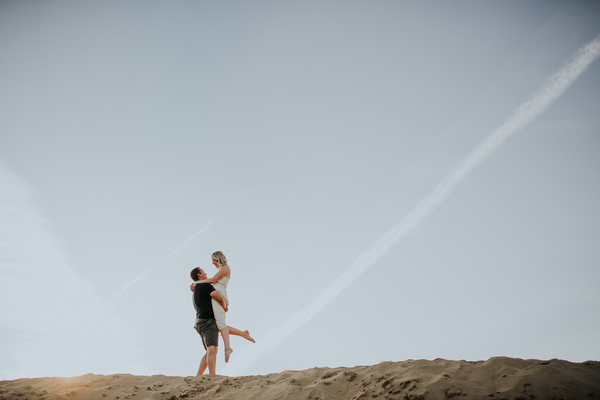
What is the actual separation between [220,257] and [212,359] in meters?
1.79

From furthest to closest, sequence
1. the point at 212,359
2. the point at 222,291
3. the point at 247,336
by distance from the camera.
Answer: the point at 247,336, the point at 222,291, the point at 212,359

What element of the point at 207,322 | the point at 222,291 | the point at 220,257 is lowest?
the point at 207,322

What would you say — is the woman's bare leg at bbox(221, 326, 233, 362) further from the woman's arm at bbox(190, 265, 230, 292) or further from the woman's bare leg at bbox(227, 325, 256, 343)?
the woman's arm at bbox(190, 265, 230, 292)

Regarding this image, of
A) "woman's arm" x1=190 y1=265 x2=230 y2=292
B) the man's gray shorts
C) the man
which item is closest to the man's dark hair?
"woman's arm" x1=190 y1=265 x2=230 y2=292

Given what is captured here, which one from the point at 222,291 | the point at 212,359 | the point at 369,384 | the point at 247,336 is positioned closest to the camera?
the point at 369,384

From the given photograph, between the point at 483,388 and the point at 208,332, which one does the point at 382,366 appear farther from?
the point at 208,332

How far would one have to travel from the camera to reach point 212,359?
19.0 ft

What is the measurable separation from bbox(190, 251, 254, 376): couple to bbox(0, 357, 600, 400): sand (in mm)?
529

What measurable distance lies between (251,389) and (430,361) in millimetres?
2532

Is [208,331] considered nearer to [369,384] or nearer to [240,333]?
[240,333]

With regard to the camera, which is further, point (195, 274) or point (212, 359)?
point (195, 274)

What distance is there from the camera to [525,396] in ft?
10.9

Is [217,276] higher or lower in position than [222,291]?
higher

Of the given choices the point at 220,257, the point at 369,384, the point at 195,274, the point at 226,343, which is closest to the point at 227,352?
the point at 226,343
